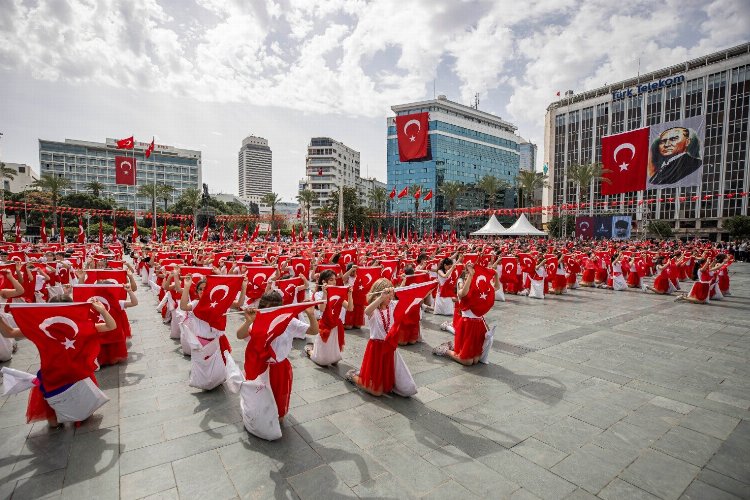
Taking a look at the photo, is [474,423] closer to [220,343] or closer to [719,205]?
[220,343]

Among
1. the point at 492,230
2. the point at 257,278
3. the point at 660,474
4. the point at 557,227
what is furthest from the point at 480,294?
the point at 557,227

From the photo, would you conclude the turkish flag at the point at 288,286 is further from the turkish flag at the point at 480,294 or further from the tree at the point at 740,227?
the tree at the point at 740,227

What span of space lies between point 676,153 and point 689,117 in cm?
4662

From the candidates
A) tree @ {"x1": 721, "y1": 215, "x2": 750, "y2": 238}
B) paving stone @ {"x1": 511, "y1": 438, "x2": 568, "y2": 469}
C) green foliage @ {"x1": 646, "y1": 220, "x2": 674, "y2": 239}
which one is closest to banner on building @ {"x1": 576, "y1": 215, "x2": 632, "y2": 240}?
green foliage @ {"x1": 646, "y1": 220, "x2": 674, "y2": 239}

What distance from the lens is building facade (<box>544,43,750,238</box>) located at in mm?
58375

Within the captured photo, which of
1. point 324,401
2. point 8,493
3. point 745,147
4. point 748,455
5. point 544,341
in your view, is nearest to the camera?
point 8,493

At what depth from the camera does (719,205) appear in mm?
59594

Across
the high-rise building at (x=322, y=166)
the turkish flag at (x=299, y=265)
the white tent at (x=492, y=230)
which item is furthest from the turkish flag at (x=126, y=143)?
the high-rise building at (x=322, y=166)

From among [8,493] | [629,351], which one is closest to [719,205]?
[629,351]

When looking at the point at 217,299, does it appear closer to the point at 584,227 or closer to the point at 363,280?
the point at 363,280

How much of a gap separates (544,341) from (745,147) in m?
75.4

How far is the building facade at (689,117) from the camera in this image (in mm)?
58375

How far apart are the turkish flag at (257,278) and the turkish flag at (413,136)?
16.9 metres

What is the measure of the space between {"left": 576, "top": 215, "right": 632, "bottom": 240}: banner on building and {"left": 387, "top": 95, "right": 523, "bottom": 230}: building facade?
1727 inches
